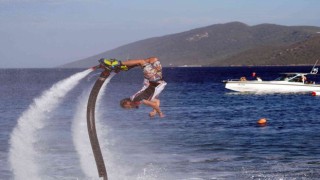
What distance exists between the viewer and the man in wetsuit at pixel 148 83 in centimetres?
1209

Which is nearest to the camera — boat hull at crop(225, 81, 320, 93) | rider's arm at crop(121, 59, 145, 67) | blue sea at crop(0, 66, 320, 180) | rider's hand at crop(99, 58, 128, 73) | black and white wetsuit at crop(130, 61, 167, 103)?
rider's arm at crop(121, 59, 145, 67)

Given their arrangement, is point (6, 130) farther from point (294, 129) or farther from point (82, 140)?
point (294, 129)

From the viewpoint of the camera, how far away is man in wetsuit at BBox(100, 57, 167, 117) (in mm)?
12086

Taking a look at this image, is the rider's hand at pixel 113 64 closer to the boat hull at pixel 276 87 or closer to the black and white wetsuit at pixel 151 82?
the black and white wetsuit at pixel 151 82

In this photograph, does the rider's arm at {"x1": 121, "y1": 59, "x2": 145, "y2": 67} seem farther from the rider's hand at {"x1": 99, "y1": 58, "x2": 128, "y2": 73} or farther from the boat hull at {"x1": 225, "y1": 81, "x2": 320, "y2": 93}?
the boat hull at {"x1": 225, "y1": 81, "x2": 320, "y2": 93}

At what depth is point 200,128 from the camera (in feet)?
185

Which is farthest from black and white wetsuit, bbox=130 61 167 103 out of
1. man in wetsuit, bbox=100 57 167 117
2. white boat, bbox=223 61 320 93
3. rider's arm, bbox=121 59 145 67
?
white boat, bbox=223 61 320 93

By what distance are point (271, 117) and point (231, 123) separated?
34.1 feet

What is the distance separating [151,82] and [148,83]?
8 cm

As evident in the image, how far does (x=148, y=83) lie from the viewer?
12.8 metres

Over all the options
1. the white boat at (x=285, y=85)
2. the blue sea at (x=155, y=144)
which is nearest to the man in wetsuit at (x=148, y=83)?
the blue sea at (x=155, y=144)

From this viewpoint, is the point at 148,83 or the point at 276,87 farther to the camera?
the point at 276,87

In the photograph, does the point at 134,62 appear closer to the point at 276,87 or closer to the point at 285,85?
the point at 285,85

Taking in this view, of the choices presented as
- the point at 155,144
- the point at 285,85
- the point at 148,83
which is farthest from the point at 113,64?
the point at 285,85
